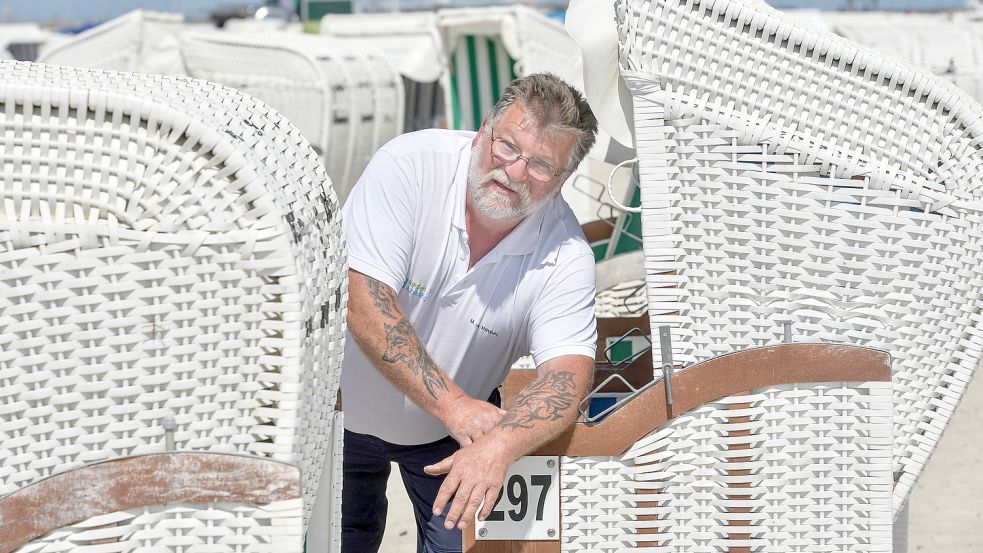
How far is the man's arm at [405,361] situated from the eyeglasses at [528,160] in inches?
17.3

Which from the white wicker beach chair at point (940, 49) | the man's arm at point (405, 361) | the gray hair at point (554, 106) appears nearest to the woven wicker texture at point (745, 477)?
the man's arm at point (405, 361)

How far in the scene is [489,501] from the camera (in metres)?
2.25

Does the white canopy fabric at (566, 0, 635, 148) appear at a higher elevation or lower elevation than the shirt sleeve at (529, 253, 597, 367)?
higher

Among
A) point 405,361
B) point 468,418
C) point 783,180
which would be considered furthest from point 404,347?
point 783,180

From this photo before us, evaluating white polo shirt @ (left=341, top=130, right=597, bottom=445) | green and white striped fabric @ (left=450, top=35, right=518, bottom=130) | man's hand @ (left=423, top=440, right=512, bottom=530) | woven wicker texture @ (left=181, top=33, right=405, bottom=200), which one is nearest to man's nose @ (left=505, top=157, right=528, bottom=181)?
white polo shirt @ (left=341, top=130, right=597, bottom=445)

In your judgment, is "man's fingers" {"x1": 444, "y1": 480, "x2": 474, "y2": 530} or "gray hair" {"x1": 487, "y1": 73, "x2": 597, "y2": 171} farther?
"gray hair" {"x1": 487, "y1": 73, "x2": 597, "y2": 171}

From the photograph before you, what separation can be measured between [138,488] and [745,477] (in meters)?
1.28

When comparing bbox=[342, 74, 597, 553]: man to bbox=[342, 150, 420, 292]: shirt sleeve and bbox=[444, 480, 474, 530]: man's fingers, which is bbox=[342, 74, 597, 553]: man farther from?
bbox=[444, 480, 474, 530]: man's fingers

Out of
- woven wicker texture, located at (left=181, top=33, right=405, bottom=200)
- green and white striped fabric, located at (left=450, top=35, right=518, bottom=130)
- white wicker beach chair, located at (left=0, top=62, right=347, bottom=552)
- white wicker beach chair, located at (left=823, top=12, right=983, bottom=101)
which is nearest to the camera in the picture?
white wicker beach chair, located at (left=0, top=62, right=347, bottom=552)

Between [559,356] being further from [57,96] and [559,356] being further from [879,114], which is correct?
[57,96]

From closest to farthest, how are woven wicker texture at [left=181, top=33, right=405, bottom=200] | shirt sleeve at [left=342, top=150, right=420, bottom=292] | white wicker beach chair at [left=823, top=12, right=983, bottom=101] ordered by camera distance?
shirt sleeve at [left=342, top=150, right=420, bottom=292]
woven wicker texture at [left=181, top=33, right=405, bottom=200]
white wicker beach chair at [left=823, top=12, right=983, bottom=101]

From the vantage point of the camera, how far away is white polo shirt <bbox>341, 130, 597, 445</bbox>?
2.63 meters

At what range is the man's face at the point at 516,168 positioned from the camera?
2.60m

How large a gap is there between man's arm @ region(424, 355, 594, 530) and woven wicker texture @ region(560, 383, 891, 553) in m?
0.09
